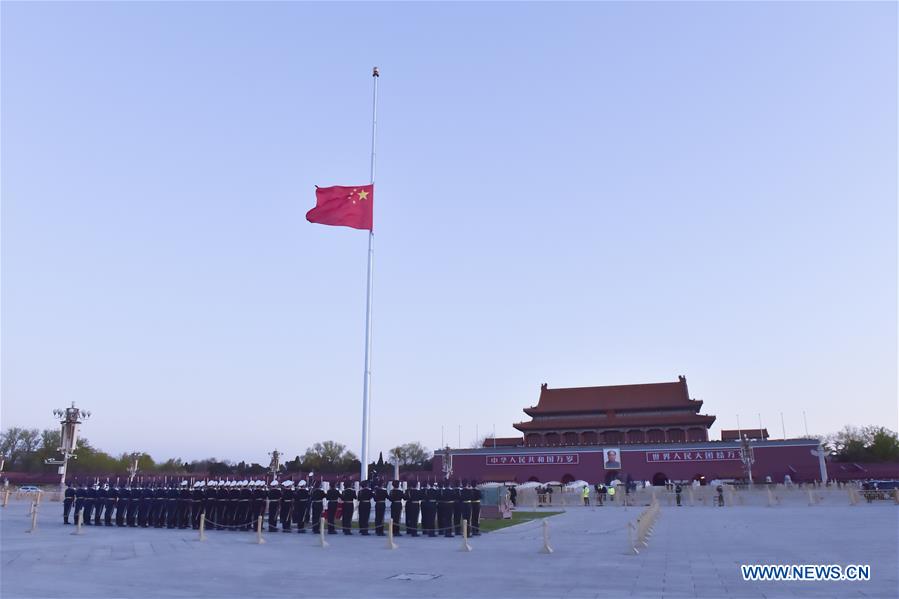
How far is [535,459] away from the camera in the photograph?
1891 inches

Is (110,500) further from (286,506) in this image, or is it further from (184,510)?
(286,506)

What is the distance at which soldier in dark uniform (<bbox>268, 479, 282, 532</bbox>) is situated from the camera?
1574 centimetres

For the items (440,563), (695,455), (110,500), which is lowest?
(440,563)

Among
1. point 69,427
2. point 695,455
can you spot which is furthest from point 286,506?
point 695,455

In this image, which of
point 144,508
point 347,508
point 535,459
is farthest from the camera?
point 535,459

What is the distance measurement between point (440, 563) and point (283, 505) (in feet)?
22.0

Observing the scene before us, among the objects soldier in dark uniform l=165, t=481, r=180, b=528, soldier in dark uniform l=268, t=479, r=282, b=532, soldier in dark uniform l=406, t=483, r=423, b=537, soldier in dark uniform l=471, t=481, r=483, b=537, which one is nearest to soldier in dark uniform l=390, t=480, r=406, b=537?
soldier in dark uniform l=406, t=483, r=423, b=537

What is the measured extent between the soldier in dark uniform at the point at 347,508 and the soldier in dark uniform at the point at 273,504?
1.78 m

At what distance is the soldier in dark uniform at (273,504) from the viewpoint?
620 inches

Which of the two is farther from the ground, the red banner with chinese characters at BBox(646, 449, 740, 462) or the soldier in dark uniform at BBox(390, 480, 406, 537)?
the red banner with chinese characters at BBox(646, 449, 740, 462)

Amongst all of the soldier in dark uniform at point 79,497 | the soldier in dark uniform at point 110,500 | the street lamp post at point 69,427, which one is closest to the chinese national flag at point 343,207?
the soldier in dark uniform at point 110,500

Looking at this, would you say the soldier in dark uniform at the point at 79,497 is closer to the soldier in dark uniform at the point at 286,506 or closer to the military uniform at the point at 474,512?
the soldier in dark uniform at the point at 286,506

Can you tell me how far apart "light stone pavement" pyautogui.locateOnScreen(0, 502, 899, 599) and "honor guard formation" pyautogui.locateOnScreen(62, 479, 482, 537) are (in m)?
0.71

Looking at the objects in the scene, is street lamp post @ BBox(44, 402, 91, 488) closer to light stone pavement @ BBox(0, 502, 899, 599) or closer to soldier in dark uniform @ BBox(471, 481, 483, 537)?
light stone pavement @ BBox(0, 502, 899, 599)
